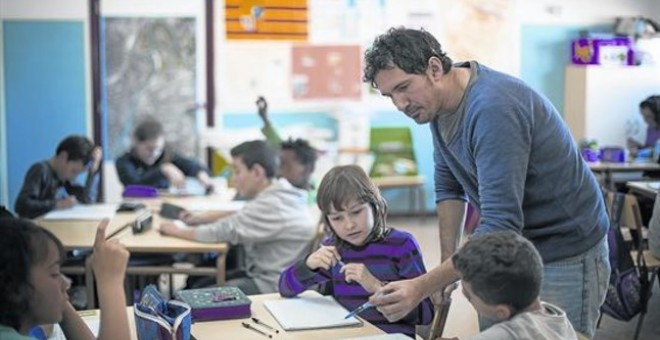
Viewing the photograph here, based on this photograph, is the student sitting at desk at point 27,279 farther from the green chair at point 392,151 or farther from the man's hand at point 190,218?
the green chair at point 392,151

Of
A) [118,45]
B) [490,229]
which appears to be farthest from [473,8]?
[490,229]

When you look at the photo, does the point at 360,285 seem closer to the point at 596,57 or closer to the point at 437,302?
the point at 437,302

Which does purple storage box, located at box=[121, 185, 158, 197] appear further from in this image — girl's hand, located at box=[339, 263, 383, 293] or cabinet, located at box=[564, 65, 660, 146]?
cabinet, located at box=[564, 65, 660, 146]

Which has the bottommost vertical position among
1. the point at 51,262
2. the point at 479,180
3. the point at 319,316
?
the point at 319,316

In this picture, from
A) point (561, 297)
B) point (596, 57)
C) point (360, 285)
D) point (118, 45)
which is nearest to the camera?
point (561, 297)

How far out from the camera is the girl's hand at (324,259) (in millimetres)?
2650

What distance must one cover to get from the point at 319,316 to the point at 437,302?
35cm

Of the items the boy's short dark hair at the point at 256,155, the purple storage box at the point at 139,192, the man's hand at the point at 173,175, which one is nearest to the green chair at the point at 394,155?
the man's hand at the point at 173,175

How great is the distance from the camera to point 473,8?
826 cm

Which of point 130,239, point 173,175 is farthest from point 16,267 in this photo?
point 173,175

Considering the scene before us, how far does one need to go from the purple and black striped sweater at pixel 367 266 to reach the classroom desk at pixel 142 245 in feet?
4.04

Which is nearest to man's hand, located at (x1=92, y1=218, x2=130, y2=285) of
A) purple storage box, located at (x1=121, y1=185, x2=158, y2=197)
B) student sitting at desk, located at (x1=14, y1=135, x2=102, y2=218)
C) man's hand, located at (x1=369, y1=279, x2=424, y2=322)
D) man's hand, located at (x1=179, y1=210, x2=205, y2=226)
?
man's hand, located at (x1=369, y1=279, x2=424, y2=322)

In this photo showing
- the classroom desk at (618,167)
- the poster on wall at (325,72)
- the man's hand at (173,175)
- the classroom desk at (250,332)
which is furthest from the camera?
the poster on wall at (325,72)

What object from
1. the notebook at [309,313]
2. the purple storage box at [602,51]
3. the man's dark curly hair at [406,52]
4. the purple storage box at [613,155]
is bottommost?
the notebook at [309,313]
